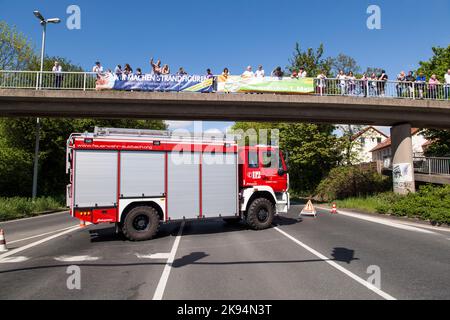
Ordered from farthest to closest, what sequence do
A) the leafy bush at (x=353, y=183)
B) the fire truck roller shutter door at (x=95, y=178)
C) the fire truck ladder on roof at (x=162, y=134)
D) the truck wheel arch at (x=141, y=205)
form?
the leafy bush at (x=353, y=183) → the fire truck ladder on roof at (x=162, y=134) → the truck wheel arch at (x=141, y=205) → the fire truck roller shutter door at (x=95, y=178)

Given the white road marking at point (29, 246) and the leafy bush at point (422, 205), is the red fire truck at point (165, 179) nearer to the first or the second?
the white road marking at point (29, 246)

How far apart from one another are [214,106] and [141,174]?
32.2 ft

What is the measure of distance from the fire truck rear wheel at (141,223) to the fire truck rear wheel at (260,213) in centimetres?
330

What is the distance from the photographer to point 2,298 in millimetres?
4895

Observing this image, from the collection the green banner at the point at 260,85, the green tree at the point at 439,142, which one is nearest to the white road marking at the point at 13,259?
the green banner at the point at 260,85

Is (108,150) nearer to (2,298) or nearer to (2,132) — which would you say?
(2,298)

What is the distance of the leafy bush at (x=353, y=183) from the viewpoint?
78.4ft

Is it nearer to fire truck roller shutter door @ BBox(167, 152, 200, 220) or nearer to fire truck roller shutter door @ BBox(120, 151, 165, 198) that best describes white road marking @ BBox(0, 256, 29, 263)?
fire truck roller shutter door @ BBox(120, 151, 165, 198)

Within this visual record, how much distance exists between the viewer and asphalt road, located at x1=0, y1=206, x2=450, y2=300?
5.07 metres

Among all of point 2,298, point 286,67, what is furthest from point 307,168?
point 2,298

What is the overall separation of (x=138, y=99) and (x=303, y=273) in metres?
14.2

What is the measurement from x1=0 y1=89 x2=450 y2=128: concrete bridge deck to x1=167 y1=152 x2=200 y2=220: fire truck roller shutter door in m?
8.15

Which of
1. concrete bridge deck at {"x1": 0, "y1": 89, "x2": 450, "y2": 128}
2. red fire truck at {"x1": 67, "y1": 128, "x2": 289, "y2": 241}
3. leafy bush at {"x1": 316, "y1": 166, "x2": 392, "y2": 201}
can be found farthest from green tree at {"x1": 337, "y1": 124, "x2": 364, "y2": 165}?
red fire truck at {"x1": 67, "y1": 128, "x2": 289, "y2": 241}

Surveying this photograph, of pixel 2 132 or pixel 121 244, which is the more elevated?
pixel 2 132
